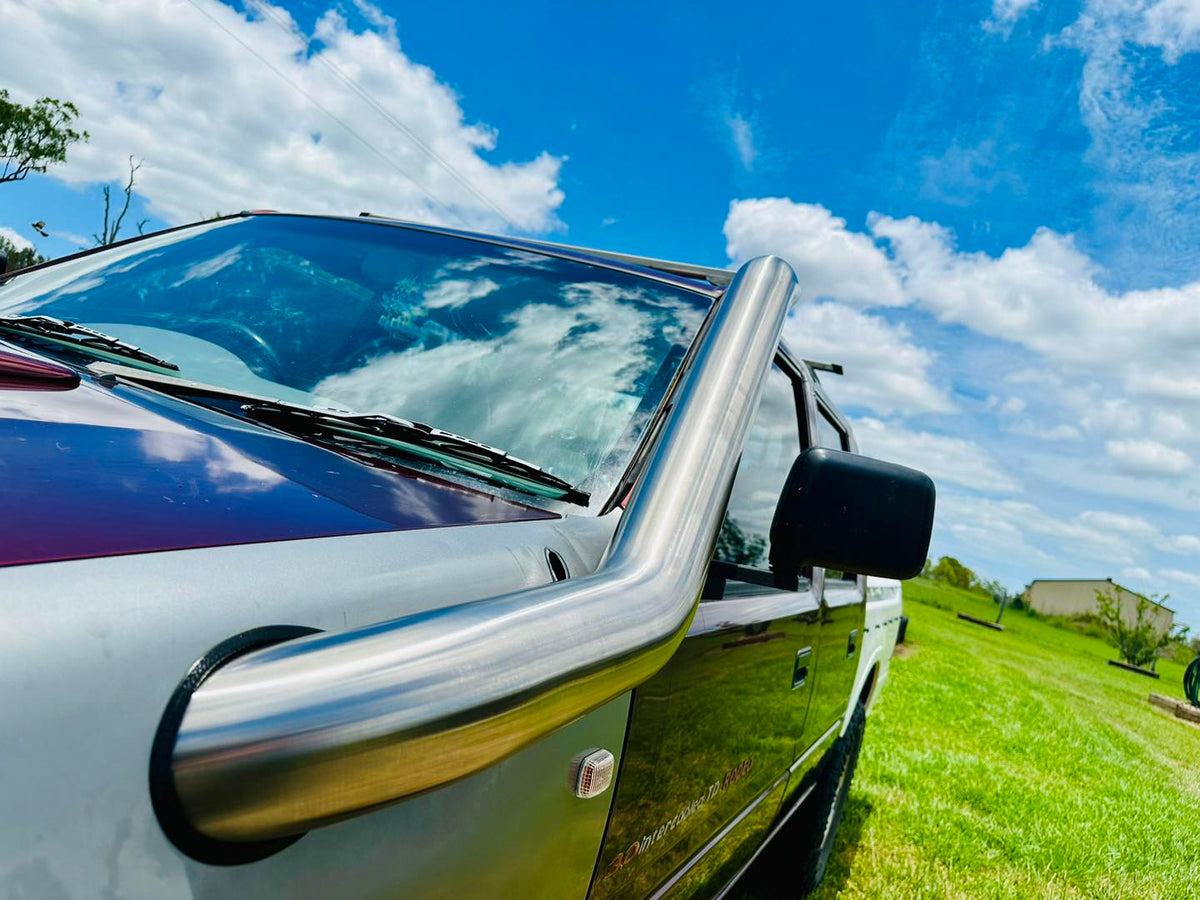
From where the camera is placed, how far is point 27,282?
81.5 inches

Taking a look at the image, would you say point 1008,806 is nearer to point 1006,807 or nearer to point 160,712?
point 1006,807

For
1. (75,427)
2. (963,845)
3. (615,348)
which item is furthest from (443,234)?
(963,845)

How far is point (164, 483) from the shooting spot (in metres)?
0.89

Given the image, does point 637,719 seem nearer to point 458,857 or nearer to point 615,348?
point 458,857

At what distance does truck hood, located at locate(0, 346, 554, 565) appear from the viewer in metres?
0.75

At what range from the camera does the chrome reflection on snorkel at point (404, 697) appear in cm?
60

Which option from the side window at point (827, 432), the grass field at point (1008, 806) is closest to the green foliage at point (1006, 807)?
the grass field at point (1008, 806)

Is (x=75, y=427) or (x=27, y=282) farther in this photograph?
(x=27, y=282)

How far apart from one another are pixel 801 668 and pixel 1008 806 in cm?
469

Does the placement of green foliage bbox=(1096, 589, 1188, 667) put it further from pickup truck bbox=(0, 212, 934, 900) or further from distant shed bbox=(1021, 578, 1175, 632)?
pickup truck bbox=(0, 212, 934, 900)

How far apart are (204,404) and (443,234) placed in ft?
3.19

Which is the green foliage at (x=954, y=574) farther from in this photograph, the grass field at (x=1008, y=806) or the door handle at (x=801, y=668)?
the door handle at (x=801, y=668)

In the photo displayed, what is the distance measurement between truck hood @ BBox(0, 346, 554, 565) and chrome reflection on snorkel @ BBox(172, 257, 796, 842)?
21cm

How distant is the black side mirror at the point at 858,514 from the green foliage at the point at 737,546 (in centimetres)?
41
